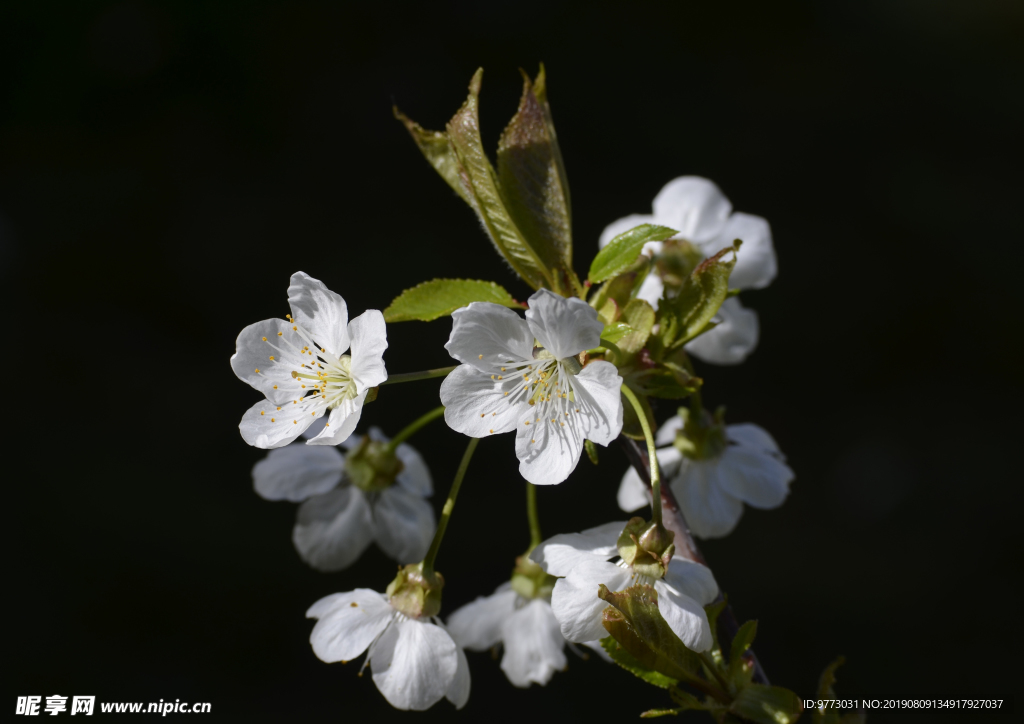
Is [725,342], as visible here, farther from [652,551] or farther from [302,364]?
[302,364]

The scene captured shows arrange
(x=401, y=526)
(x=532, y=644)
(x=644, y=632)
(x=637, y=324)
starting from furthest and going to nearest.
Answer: (x=401, y=526) < (x=532, y=644) < (x=637, y=324) < (x=644, y=632)

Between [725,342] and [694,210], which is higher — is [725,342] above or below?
below

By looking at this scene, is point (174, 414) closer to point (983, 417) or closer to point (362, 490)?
point (362, 490)

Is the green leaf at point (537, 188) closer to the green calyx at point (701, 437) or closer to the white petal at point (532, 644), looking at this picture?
the green calyx at point (701, 437)

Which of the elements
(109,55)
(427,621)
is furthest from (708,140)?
(427,621)

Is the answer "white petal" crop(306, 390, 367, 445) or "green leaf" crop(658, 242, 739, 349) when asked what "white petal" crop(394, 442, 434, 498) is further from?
"green leaf" crop(658, 242, 739, 349)

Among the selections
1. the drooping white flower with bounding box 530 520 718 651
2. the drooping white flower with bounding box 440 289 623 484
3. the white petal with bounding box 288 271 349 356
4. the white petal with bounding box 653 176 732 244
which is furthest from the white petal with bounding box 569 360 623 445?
the white petal with bounding box 653 176 732 244

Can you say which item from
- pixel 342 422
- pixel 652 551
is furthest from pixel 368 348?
pixel 652 551
